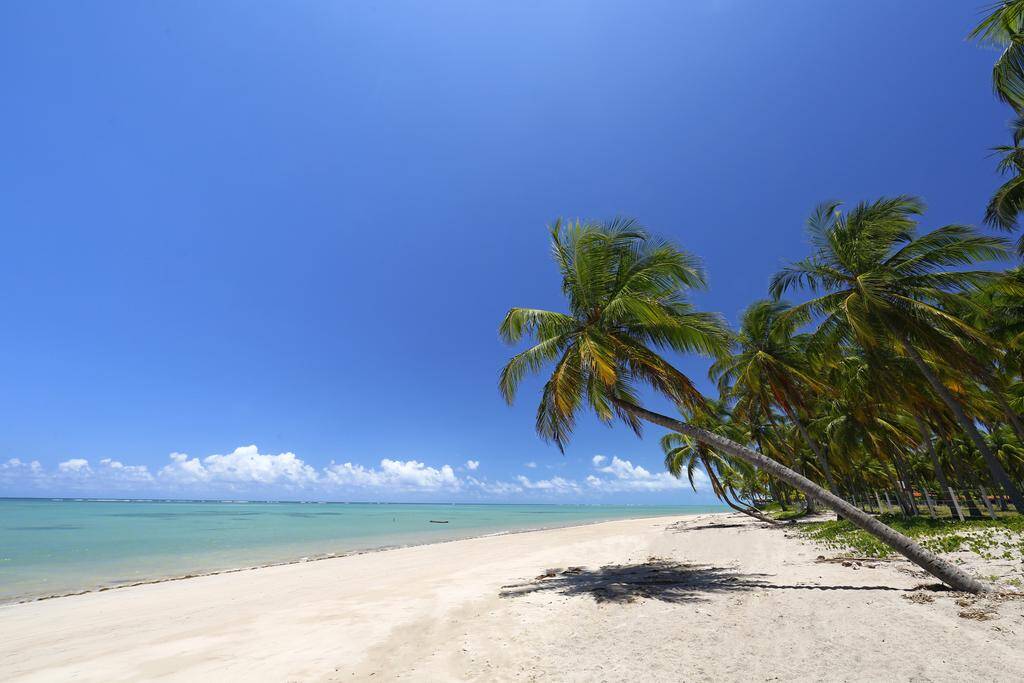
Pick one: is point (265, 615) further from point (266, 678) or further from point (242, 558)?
point (242, 558)

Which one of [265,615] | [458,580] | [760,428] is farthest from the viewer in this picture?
[760,428]

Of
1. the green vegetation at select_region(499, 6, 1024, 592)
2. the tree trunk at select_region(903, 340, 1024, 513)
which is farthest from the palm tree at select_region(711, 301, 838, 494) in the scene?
the tree trunk at select_region(903, 340, 1024, 513)

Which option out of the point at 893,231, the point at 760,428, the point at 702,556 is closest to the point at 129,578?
the point at 702,556

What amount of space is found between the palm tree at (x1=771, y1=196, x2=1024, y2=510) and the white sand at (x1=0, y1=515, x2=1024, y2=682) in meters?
6.41

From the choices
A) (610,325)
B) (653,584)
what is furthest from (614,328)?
(653,584)

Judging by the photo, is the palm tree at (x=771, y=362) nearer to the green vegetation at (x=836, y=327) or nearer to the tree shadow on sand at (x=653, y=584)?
the green vegetation at (x=836, y=327)

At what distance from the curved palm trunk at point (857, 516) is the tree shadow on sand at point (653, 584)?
68cm

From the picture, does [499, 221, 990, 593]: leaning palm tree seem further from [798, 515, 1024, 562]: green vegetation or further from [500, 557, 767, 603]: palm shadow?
[798, 515, 1024, 562]: green vegetation

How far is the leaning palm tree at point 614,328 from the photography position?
9414mm

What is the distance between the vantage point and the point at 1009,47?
8.00 m

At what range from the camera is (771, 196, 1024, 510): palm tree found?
37.8 ft

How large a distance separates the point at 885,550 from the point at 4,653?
720 inches

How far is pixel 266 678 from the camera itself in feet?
17.5

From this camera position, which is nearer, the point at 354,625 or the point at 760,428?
the point at 354,625
